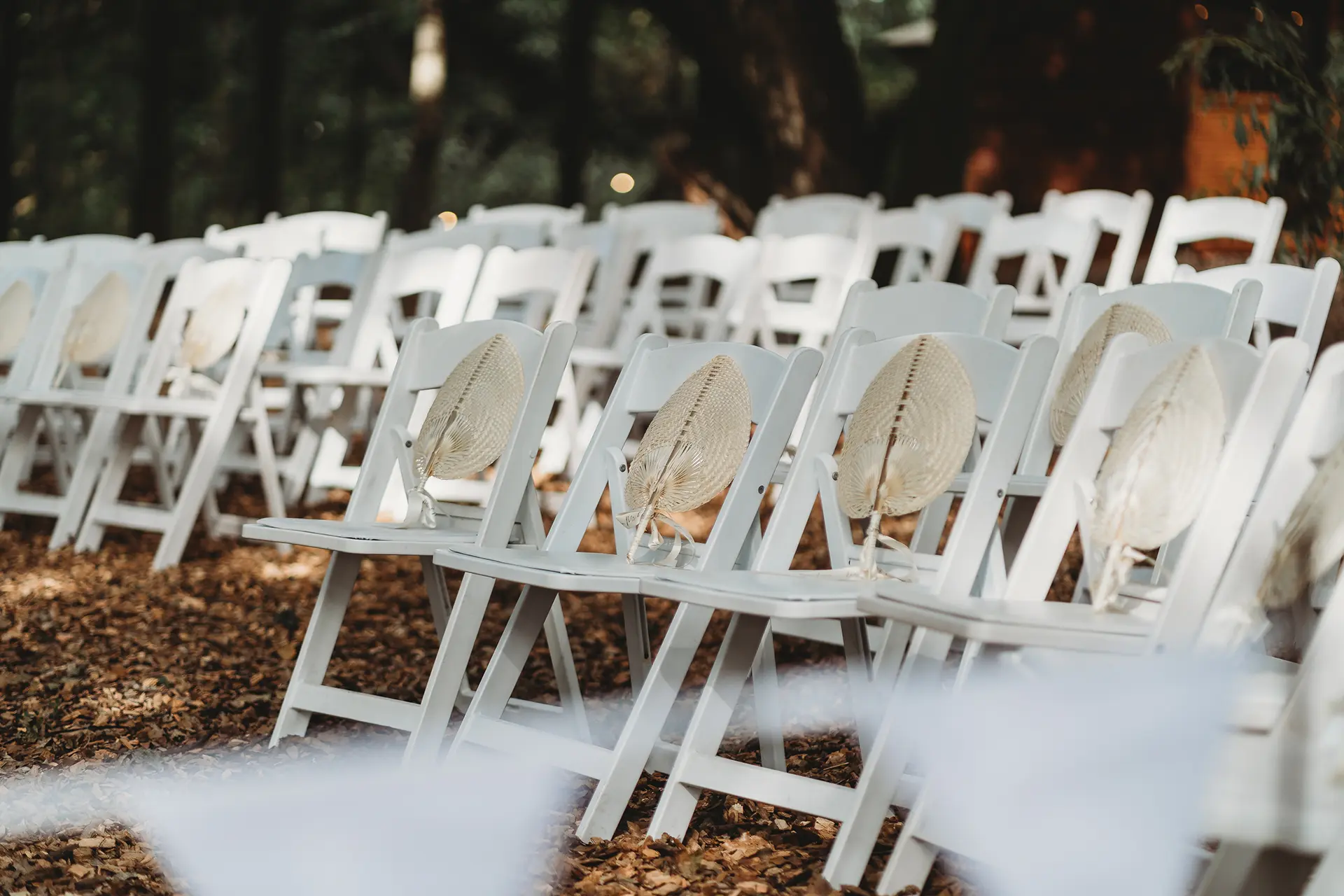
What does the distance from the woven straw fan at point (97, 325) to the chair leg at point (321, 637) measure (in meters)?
3.11

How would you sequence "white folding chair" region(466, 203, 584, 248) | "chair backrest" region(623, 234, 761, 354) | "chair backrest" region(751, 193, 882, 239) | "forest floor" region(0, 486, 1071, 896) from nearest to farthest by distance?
"forest floor" region(0, 486, 1071, 896)
"chair backrest" region(623, 234, 761, 354)
"chair backrest" region(751, 193, 882, 239)
"white folding chair" region(466, 203, 584, 248)

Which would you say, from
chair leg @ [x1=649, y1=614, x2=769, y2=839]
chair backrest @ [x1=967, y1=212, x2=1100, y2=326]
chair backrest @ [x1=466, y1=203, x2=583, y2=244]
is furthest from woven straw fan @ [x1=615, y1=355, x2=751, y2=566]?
chair backrest @ [x1=466, y1=203, x2=583, y2=244]

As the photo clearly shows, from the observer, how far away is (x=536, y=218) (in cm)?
938

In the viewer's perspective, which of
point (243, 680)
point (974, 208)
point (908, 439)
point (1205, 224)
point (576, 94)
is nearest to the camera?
point (908, 439)

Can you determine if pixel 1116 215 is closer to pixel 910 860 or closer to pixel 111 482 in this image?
pixel 111 482

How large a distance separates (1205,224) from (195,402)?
4.00 m

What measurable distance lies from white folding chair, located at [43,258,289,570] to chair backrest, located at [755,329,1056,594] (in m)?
2.99

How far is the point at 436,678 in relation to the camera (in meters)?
3.34

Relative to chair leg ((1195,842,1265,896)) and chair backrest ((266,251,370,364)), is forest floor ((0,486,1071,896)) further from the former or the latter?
chair backrest ((266,251,370,364))

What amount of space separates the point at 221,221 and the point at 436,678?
2343 centimetres

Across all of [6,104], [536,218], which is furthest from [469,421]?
[6,104]

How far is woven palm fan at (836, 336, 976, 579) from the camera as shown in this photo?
311 cm

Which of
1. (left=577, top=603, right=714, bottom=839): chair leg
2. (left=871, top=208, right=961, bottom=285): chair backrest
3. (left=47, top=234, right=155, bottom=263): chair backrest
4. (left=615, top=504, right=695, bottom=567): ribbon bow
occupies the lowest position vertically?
(left=577, top=603, right=714, bottom=839): chair leg

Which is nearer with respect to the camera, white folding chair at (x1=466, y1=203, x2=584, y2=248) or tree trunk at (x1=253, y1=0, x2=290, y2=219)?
white folding chair at (x1=466, y1=203, x2=584, y2=248)
